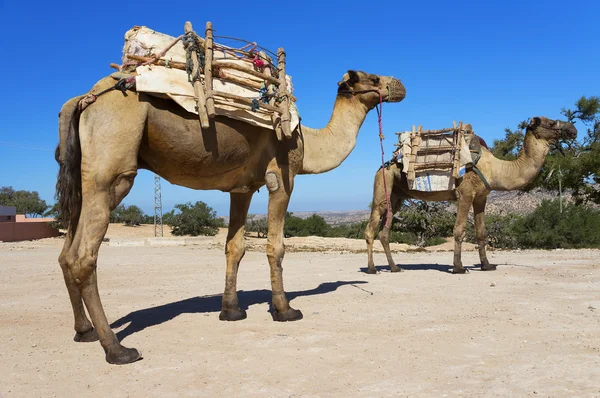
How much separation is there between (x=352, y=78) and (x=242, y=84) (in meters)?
2.12

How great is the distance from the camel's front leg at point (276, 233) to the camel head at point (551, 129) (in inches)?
266

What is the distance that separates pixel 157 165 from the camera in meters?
5.52

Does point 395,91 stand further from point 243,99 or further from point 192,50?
point 192,50

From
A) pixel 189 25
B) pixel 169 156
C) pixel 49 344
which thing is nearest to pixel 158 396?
pixel 49 344

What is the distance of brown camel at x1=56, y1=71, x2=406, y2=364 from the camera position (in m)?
4.81

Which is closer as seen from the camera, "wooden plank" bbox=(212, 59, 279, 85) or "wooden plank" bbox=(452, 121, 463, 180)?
"wooden plank" bbox=(212, 59, 279, 85)

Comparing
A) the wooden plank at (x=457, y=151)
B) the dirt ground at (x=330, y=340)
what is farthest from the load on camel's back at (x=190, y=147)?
the wooden plank at (x=457, y=151)

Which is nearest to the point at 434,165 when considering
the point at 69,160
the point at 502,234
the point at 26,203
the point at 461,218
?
the point at 461,218

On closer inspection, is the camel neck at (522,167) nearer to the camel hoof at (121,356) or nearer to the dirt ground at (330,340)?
the dirt ground at (330,340)

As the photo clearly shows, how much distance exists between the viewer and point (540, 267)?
445 inches

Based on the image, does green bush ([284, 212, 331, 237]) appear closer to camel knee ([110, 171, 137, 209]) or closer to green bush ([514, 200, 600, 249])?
green bush ([514, 200, 600, 249])

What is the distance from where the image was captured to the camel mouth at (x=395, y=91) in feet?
25.1

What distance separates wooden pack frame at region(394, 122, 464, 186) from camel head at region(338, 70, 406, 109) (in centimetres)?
359

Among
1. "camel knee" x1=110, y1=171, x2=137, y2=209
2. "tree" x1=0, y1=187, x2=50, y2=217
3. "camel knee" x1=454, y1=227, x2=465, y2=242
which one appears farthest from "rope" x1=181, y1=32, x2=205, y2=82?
"tree" x1=0, y1=187, x2=50, y2=217
